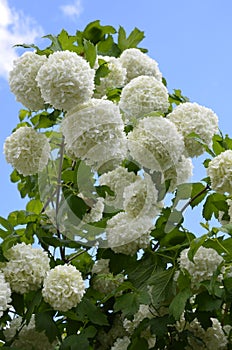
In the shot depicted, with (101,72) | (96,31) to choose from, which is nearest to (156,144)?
(101,72)

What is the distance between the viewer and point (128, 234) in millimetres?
2328

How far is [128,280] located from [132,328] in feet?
0.71

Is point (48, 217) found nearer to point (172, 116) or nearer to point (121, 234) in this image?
point (121, 234)

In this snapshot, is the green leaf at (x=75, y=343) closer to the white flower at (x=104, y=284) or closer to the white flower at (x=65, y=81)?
the white flower at (x=104, y=284)

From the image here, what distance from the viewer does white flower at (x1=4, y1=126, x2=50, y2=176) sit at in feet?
8.16

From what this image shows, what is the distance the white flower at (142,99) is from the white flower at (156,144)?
133 millimetres

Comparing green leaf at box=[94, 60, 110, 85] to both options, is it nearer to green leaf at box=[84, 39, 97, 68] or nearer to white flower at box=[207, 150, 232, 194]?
green leaf at box=[84, 39, 97, 68]

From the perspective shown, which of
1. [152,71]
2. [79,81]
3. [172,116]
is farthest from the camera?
[152,71]

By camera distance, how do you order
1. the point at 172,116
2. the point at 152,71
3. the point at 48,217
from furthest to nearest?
the point at 152,71 → the point at 48,217 → the point at 172,116

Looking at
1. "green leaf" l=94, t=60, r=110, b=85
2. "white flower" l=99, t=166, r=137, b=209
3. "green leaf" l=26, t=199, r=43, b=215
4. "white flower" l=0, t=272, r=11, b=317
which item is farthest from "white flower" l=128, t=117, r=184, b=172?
"green leaf" l=26, t=199, r=43, b=215

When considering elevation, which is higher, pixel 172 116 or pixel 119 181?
pixel 172 116

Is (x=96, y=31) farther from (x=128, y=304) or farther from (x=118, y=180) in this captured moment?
(x=128, y=304)

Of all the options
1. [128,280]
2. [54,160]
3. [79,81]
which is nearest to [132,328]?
[128,280]

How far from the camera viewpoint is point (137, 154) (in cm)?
230
